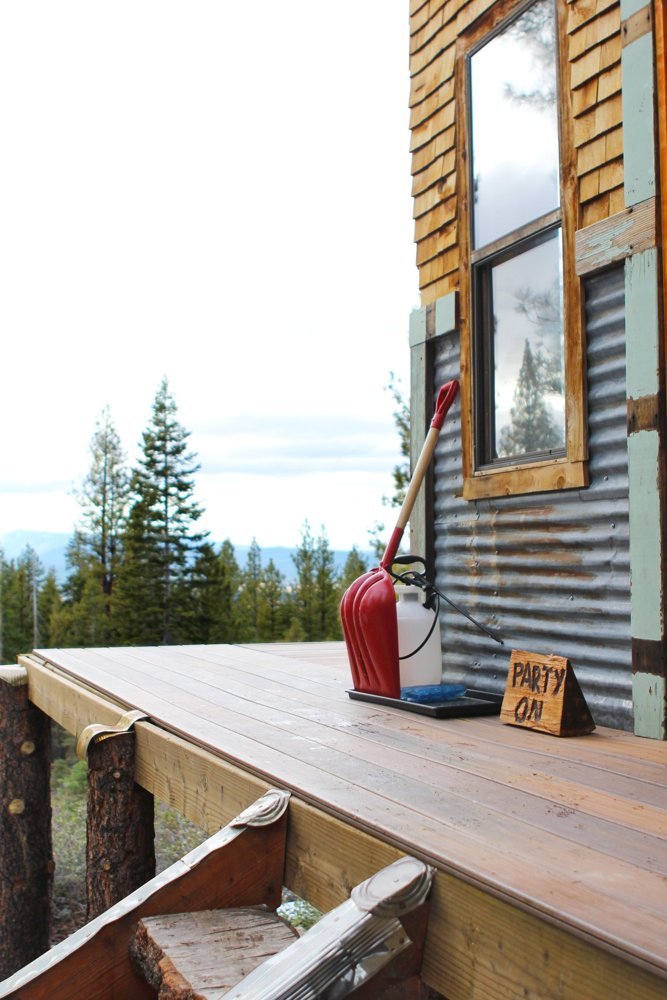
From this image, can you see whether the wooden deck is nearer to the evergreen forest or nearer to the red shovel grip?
the red shovel grip

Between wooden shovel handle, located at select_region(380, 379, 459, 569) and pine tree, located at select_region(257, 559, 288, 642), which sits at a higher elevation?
wooden shovel handle, located at select_region(380, 379, 459, 569)

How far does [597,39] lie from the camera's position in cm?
319

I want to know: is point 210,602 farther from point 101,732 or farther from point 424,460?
point 101,732

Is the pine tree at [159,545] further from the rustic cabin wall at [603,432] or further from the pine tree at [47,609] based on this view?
the rustic cabin wall at [603,432]

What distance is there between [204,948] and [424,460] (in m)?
2.40

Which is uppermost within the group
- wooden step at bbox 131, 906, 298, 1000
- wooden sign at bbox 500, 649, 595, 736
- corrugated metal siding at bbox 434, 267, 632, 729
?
corrugated metal siding at bbox 434, 267, 632, 729

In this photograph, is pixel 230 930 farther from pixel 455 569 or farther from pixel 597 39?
pixel 597 39

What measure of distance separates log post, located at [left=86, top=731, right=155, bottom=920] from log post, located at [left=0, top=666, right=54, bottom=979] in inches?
75.2

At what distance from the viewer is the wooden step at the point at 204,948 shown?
1.57 m

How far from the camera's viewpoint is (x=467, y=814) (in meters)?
1.85

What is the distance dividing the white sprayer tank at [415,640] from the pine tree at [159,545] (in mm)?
28121

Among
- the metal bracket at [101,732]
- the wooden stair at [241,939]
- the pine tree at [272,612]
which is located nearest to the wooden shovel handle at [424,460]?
the metal bracket at [101,732]

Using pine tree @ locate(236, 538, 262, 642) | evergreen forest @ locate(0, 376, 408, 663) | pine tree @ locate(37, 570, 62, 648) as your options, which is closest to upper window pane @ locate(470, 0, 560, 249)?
evergreen forest @ locate(0, 376, 408, 663)

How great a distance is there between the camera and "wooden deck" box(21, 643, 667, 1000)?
136cm
